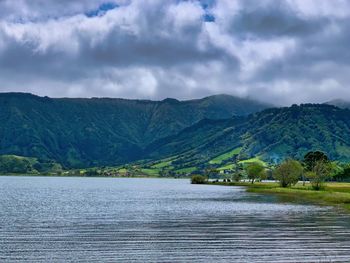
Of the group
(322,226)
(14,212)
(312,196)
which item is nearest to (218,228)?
(322,226)

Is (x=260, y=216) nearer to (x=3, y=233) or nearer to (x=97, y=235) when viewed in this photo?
(x=97, y=235)

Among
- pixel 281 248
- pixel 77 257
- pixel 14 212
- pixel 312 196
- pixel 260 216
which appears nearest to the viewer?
pixel 77 257

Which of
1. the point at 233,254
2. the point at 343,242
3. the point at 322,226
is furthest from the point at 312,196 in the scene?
the point at 233,254

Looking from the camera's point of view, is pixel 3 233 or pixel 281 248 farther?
pixel 3 233

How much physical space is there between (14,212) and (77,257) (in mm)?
63375

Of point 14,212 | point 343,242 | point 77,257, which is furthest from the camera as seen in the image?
point 14,212

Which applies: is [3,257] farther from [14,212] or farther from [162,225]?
[14,212]

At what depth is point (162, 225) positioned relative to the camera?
8300cm

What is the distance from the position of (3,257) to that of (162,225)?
114 ft

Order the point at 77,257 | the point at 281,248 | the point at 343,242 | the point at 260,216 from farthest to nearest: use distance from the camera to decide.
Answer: the point at 260,216, the point at 343,242, the point at 281,248, the point at 77,257

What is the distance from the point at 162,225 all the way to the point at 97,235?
15822 millimetres

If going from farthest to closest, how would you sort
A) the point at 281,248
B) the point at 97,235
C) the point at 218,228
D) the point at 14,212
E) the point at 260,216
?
the point at 14,212 < the point at 260,216 < the point at 218,228 < the point at 97,235 < the point at 281,248

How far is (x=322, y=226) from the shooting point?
267ft

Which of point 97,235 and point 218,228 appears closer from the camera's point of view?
point 97,235
